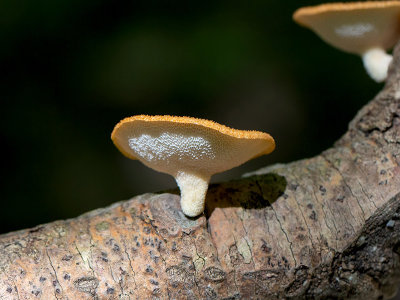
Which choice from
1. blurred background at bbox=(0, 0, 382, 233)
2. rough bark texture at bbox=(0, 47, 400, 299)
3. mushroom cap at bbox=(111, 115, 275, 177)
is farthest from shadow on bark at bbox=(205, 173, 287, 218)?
blurred background at bbox=(0, 0, 382, 233)

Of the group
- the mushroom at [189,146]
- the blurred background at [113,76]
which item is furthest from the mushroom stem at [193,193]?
the blurred background at [113,76]

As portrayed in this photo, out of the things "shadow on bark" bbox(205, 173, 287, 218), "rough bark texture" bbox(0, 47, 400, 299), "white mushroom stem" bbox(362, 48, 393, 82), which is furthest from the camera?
"white mushroom stem" bbox(362, 48, 393, 82)

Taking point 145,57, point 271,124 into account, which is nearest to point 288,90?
point 271,124

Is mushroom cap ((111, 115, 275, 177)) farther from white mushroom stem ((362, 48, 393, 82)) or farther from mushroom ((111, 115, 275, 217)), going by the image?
white mushroom stem ((362, 48, 393, 82))

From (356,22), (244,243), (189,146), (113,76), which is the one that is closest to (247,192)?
(244,243)

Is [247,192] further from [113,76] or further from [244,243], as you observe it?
[113,76]

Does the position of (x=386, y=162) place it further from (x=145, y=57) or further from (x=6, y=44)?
(x=6, y=44)
